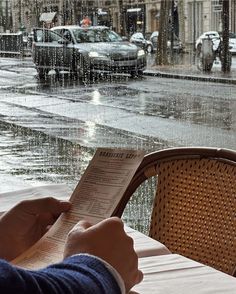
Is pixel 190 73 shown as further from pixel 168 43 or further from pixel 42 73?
pixel 42 73

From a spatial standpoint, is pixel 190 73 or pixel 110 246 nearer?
pixel 110 246

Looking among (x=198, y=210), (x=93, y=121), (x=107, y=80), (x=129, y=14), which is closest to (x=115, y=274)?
(x=198, y=210)

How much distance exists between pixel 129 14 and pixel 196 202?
14500 mm

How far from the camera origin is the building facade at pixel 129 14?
14336 mm

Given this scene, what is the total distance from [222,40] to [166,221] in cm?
1305

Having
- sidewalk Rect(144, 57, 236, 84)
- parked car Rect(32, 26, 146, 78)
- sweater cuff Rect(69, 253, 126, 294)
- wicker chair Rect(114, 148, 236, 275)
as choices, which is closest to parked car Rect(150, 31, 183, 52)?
sidewalk Rect(144, 57, 236, 84)

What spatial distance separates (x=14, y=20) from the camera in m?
14.9

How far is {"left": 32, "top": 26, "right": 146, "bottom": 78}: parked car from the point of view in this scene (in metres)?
14.3

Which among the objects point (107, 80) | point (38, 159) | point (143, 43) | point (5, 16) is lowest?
point (38, 159)

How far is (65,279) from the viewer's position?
1.05m

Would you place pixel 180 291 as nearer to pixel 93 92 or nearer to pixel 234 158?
pixel 234 158

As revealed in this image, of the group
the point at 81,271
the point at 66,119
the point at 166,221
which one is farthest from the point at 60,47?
the point at 81,271

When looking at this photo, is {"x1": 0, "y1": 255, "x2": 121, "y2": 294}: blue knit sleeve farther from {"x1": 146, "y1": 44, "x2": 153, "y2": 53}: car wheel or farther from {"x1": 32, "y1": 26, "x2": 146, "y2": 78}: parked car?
{"x1": 146, "y1": 44, "x2": 153, "y2": 53}: car wheel

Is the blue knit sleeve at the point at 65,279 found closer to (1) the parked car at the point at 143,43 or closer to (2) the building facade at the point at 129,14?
(2) the building facade at the point at 129,14
